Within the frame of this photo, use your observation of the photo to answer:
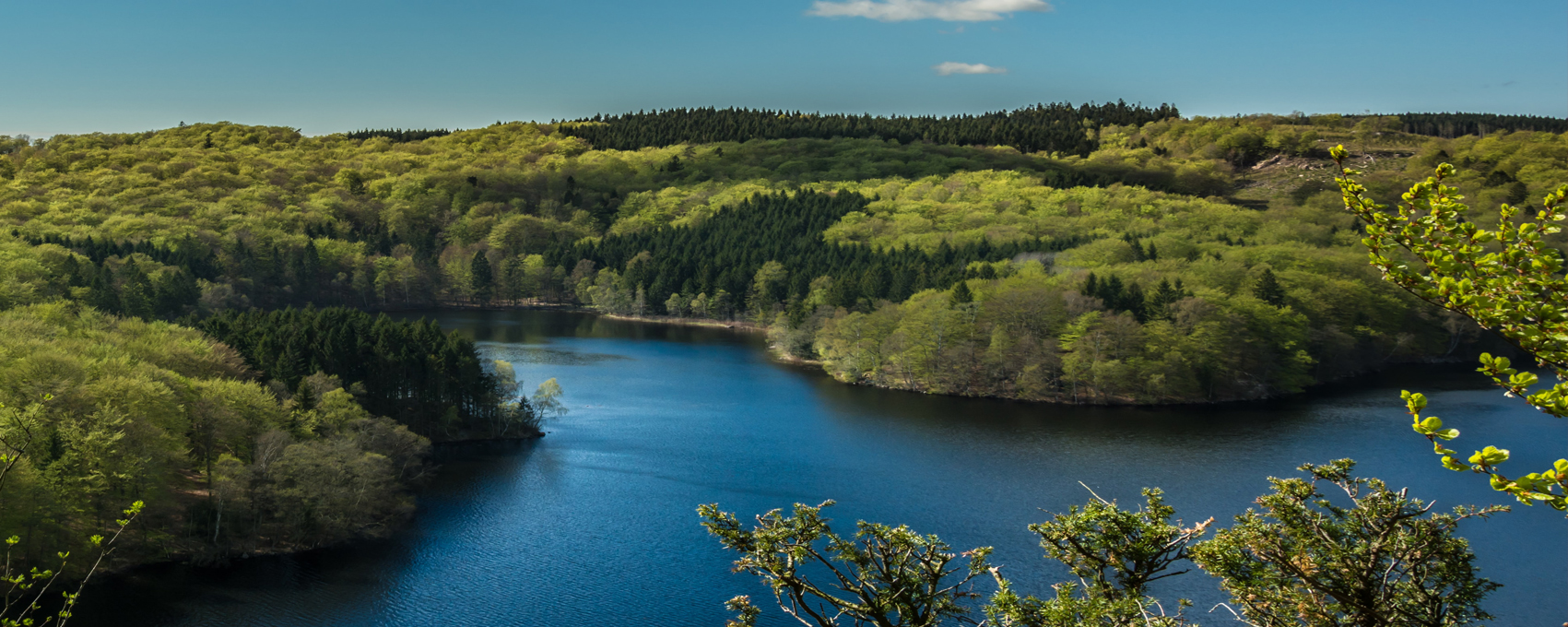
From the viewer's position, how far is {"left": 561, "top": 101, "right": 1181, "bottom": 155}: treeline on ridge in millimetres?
167625

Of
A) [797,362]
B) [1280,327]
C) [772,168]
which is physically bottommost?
[797,362]

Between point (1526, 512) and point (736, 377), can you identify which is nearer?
point (1526, 512)

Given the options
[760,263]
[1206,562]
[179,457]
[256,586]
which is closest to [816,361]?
[760,263]

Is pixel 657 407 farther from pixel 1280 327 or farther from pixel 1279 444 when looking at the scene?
pixel 1280 327

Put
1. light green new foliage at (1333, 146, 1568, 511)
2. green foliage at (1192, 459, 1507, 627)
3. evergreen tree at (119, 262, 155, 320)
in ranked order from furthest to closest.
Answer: evergreen tree at (119, 262, 155, 320), green foliage at (1192, 459, 1507, 627), light green new foliage at (1333, 146, 1568, 511)

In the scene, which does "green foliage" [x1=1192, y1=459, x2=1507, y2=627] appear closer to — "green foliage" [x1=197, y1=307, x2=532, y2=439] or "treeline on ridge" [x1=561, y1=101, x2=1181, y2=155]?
"green foliage" [x1=197, y1=307, x2=532, y2=439]

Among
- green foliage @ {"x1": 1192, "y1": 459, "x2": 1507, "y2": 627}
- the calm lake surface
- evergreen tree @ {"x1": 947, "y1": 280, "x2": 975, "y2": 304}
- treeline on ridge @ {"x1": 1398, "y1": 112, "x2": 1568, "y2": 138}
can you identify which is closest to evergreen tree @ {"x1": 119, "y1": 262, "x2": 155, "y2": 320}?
the calm lake surface

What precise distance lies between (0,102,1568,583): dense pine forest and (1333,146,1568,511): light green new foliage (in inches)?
62.3

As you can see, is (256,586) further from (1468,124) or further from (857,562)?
(1468,124)

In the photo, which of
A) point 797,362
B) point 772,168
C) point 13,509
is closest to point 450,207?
point 772,168

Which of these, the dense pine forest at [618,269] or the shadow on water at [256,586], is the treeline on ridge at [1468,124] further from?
the shadow on water at [256,586]

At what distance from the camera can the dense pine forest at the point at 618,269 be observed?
3512cm

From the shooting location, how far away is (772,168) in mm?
155375

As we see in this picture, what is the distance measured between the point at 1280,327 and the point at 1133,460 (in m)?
26.4
